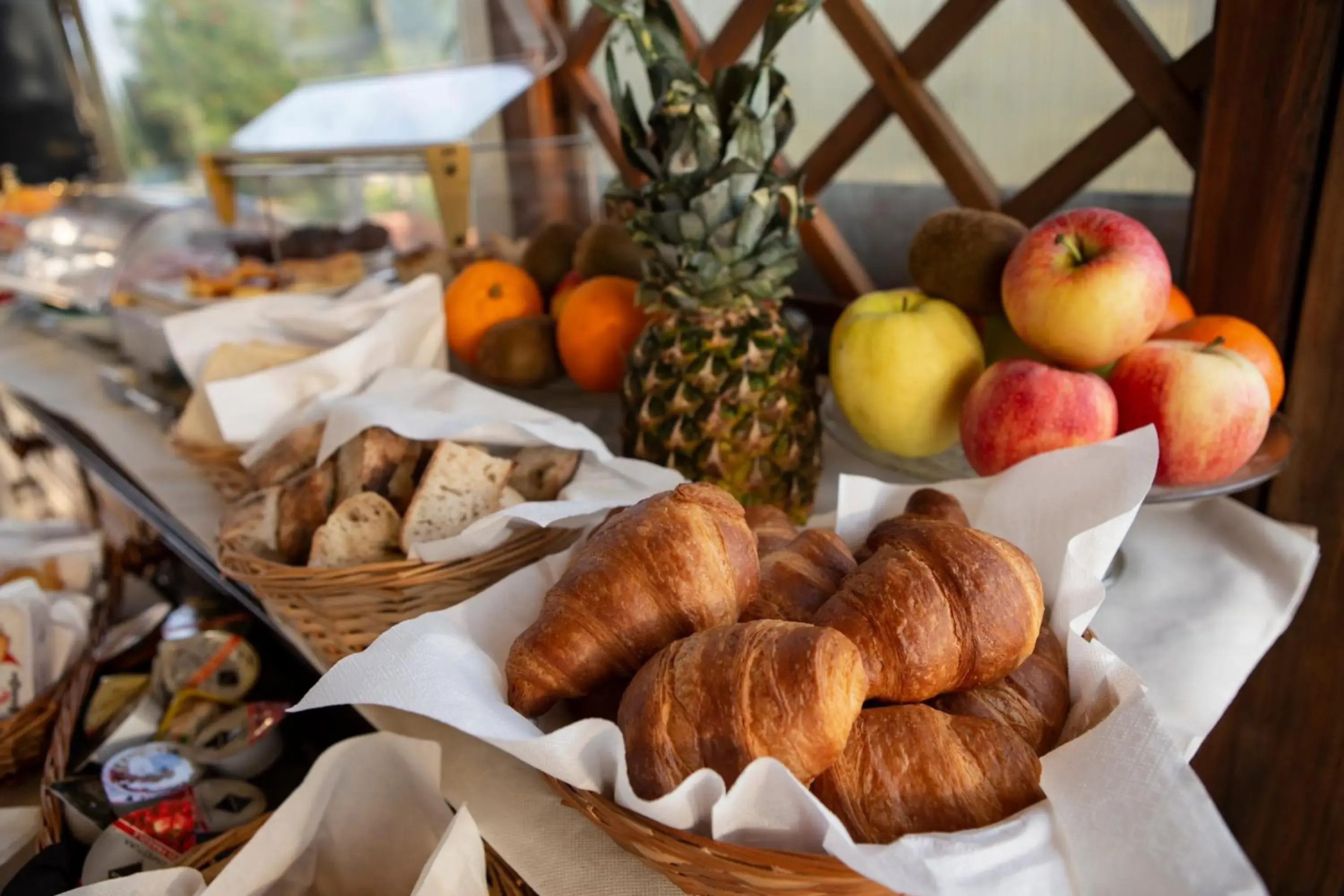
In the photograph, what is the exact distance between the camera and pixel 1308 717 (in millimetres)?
873

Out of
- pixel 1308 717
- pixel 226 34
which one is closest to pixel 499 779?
pixel 1308 717

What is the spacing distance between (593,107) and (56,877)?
1.23m

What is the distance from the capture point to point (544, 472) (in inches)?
27.0

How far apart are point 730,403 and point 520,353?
358mm

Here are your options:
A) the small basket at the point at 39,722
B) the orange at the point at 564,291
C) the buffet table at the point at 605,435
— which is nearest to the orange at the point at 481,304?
the orange at the point at 564,291

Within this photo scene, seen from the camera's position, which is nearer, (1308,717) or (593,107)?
(1308,717)

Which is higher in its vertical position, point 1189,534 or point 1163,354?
point 1163,354

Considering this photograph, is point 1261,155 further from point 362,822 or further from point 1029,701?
point 362,822

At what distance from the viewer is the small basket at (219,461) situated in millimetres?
802

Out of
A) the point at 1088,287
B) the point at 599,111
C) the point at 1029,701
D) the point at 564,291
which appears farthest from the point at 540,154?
the point at 1029,701

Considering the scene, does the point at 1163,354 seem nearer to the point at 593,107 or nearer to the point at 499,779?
the point at 499,779

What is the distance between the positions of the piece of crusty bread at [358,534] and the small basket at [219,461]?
0.21 meters

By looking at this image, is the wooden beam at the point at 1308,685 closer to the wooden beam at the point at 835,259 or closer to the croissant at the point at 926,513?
the croissant at the point at 926,513

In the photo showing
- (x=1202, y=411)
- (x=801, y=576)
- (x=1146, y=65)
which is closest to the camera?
(x=801, y=576)
